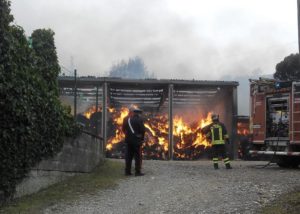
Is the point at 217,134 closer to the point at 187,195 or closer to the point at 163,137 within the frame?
the point at 187,195

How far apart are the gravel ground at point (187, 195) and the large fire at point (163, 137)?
34.7 ft

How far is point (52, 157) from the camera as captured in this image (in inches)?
396

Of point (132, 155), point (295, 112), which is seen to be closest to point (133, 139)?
point (132, 155)

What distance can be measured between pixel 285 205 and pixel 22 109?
14.5ft

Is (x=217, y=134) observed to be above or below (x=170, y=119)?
below

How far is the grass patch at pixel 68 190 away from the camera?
8180mm

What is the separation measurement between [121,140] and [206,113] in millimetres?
4402

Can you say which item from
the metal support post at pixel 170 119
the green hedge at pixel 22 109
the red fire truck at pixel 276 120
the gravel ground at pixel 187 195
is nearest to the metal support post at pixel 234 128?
the metal support post at pixel 170 119

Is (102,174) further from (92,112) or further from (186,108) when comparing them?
(186,108)

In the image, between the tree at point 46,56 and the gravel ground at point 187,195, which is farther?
the tree at point 46,56

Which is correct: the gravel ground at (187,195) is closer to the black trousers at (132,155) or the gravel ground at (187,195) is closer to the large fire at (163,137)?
the black trousers at (132,155)

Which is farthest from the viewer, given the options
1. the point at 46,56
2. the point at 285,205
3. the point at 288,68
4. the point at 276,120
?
the point at 288,68

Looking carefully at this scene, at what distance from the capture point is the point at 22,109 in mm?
8438

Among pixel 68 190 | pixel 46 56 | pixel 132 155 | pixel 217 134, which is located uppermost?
pixel 46 56
